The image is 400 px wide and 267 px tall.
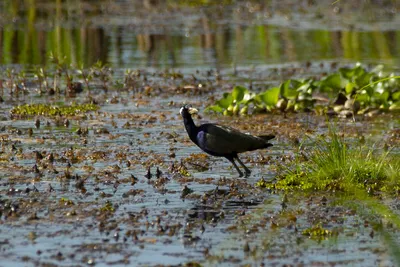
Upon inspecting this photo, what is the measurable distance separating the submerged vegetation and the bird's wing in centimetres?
379

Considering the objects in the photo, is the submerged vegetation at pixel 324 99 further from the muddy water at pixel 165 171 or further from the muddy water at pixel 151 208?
the muddy water at pixel 151 208

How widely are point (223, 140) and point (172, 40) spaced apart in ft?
44.8

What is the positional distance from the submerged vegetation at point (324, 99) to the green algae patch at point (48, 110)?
1.87m

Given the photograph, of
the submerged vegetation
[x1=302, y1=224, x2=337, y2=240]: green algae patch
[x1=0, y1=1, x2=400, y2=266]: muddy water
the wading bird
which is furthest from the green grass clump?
the submerged vegetation

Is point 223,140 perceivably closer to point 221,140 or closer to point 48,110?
point 221,140

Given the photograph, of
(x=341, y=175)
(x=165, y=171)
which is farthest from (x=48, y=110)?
(x=341, y=175)

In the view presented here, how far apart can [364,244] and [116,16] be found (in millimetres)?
21466

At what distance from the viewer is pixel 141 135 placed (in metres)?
12.7

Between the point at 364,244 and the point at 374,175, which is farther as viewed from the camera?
the point at 374,175

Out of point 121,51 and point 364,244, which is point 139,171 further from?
point 121,51

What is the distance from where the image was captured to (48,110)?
14250 mm

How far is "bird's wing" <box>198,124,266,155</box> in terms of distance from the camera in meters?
10.1

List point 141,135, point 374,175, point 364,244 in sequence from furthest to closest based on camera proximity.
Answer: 1. point 141,135
2. point 374,175
3. point 364,244

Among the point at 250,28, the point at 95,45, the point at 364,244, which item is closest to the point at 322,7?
the point at 250,28
